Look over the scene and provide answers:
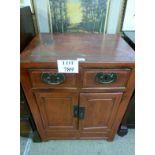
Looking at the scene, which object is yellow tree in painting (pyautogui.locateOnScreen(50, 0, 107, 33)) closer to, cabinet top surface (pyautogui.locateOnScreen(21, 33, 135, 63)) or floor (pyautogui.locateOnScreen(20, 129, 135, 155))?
cabinet top surface (pyautogui.locateOnScreen(21, 33, 135, 63))

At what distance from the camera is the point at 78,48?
0.94 m

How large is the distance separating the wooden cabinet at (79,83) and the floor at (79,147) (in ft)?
0.48

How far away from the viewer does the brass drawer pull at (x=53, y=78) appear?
2.78 feet

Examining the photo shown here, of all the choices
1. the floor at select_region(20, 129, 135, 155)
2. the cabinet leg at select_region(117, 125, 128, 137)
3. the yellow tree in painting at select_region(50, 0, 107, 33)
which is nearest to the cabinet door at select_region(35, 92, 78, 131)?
the floor at select_region(20, 129, 135, 155)

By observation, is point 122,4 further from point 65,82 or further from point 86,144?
point 86,144

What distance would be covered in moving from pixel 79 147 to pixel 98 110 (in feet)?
1.49

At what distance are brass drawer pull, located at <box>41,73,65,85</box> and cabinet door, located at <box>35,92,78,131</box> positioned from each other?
10 cm

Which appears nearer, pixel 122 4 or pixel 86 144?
pixel 122 4

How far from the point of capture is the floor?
1.25 metres

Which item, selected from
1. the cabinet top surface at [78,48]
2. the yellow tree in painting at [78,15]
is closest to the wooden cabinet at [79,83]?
the cabinet top surface at [78,48]

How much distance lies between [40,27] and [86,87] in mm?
652

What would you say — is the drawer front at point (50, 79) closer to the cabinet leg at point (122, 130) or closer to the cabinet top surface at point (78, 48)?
the cabinet top surface at point (78, 48)
